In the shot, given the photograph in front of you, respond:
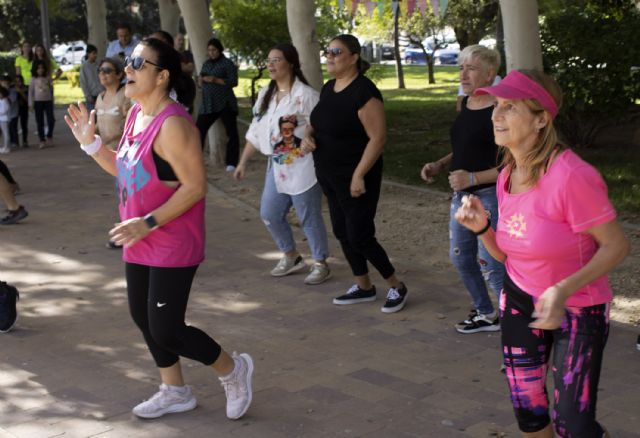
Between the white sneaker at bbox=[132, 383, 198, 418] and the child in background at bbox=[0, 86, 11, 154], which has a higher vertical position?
the child in background at bbox=[0, 86, 11, 154]

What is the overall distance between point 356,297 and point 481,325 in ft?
3.81

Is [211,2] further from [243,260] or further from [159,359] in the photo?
[159,359]

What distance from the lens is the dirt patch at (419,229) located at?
7863 millimetres

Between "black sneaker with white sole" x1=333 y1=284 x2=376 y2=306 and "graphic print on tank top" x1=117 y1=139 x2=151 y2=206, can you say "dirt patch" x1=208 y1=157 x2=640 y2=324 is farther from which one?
"graphic print on tank top" x1=117 y1=139 x2=151 y2=206

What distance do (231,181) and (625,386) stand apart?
346 inches

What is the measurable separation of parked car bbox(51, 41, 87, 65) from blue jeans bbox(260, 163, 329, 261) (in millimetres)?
50791

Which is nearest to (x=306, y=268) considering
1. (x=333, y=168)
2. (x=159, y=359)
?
(x=333, y=168)

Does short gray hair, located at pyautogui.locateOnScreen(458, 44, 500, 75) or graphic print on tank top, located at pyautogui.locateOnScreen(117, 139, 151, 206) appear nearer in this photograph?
graphic print on tank top, located at pyautogui.locateOnScreen(117, 139, 151, 206)

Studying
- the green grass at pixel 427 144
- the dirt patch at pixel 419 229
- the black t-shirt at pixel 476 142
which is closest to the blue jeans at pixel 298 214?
the dirt patch at pixel 419 229

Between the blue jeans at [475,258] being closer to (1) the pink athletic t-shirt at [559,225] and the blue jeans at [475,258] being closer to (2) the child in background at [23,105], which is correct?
(1) the pink athletic t-shirt at [559,225]

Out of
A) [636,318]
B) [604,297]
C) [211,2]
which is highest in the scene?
[211,2]

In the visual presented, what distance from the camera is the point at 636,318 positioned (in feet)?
23.5

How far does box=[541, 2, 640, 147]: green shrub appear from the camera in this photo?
551 inches

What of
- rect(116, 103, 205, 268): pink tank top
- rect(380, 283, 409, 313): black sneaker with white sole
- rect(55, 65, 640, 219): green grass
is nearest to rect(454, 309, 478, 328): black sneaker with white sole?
rect(380, 283, 409, 313): black sneaker with white sole
